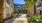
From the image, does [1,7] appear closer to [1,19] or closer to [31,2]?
[1,19]

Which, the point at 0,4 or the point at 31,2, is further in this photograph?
the point at 31,2

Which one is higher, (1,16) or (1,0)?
(1,0)

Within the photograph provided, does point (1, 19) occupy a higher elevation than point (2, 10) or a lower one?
lower

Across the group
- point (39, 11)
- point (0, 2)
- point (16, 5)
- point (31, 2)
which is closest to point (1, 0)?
point (0, 2)

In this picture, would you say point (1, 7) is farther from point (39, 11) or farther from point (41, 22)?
point (39, 11)

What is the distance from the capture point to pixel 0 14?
4.44ft

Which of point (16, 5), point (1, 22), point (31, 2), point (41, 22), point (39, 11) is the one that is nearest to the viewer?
point (1, 22)

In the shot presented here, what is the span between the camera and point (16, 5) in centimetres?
3372

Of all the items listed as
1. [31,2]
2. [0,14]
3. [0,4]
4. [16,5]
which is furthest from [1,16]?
[16,5]

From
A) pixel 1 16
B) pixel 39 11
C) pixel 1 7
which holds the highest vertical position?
pixel 1 7

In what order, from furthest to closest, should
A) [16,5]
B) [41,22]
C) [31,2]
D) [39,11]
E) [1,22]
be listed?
1. [16,5]
2. [39,11]
3. [31,2]
4. [41,22]
5. [1,22]

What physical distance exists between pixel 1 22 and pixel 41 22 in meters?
5.16

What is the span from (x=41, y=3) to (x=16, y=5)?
10456mm

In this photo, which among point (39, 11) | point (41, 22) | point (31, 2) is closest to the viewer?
point (41, 22)
